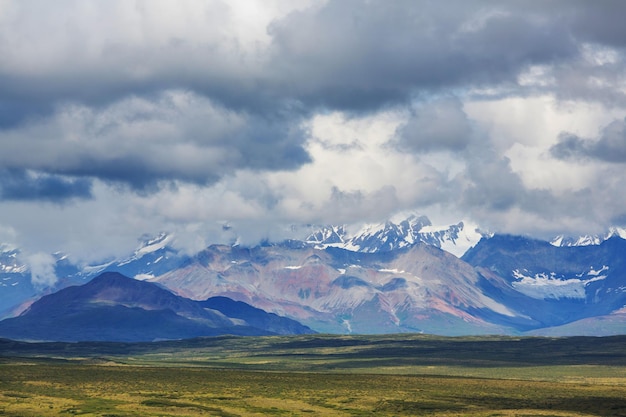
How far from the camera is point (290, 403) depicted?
178125 mm

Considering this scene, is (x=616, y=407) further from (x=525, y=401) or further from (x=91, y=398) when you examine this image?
(x=91, y=398)

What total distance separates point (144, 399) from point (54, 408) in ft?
68.0

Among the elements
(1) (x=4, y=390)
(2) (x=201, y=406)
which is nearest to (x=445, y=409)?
(2) (x=201, y=406)

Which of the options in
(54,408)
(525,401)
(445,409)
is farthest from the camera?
(525,401)

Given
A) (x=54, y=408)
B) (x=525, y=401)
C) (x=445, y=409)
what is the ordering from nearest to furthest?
1. (x=54, y=408)
2. (x=445, y=409)
3. (x=525, y=401)

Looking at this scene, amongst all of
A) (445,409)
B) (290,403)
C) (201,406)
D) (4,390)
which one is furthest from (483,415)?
(4,390)

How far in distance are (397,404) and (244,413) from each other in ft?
101

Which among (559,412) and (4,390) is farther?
(4,390)

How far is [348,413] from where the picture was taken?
163 meters

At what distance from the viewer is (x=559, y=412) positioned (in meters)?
166

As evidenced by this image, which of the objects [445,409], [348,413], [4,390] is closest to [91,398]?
[4,390]

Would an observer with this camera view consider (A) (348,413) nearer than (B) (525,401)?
Yes

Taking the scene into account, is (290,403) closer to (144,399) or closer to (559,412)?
(144,399)

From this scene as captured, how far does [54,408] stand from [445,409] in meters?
63.1
